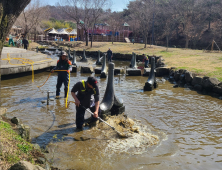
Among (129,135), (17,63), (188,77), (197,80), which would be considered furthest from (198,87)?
(17,63)

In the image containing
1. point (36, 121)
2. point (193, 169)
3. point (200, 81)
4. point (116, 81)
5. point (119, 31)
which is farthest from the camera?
point (119, 31)

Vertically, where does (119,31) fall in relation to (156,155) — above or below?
above

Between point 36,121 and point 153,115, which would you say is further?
point 153,115

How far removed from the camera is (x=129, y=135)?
5410mm

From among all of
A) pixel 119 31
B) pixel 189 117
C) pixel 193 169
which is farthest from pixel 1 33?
pixel 119 31

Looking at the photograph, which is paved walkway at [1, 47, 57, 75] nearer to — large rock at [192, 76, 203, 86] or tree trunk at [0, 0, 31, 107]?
tree trunk at [0, 0, 31, 107]

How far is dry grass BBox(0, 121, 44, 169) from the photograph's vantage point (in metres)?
3.18

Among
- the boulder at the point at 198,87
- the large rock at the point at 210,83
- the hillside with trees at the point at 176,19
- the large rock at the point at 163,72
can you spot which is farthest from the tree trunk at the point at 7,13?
the hillside with trees at the point at 176,19

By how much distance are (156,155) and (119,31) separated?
1850 inches

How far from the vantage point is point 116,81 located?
13516 millimetres

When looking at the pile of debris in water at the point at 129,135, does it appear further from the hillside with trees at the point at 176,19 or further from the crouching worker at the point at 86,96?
the hillside with trees at the point at 176,19

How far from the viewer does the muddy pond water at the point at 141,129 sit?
14.2 ft

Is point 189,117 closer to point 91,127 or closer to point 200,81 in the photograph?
point 91,127

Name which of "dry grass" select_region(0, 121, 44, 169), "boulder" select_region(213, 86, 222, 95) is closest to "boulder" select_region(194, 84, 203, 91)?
"boulder" select_region(213, 86, 222, 95)
